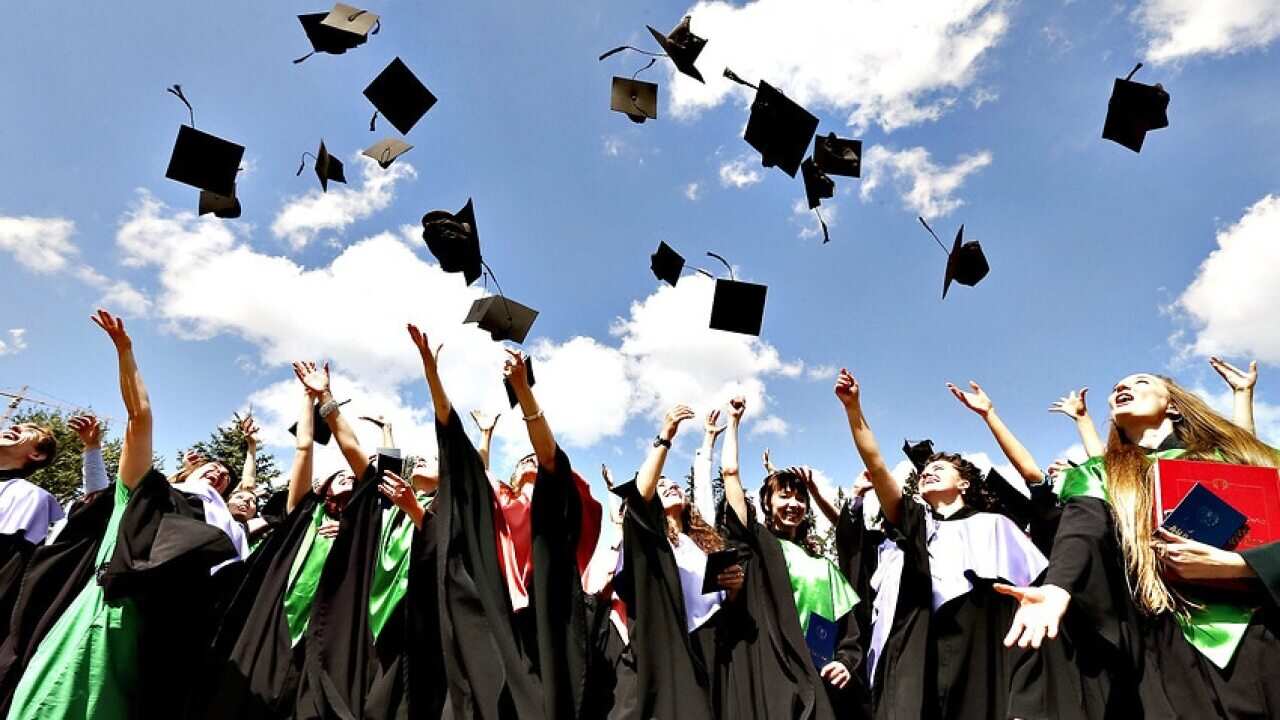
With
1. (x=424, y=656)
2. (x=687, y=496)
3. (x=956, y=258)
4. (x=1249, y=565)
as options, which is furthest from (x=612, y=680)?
(x=956, y=258)

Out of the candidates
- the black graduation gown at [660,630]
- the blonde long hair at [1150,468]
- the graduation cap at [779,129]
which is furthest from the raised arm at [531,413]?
the graduation cap at [779,129]

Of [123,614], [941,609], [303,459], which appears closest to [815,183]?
[941,609]

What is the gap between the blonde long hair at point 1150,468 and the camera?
97.7 inches

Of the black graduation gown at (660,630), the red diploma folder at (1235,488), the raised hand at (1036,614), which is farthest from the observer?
the black graduation gown at (660,630)

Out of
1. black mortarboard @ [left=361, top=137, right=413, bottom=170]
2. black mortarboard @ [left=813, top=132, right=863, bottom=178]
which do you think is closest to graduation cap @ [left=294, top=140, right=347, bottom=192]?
black mortarboard @ [left=361, top=137, right=413, bottom=170]

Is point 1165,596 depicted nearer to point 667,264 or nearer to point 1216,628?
point 1216,628

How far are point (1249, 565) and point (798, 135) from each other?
10.9ft

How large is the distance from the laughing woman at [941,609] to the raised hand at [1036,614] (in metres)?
1.26

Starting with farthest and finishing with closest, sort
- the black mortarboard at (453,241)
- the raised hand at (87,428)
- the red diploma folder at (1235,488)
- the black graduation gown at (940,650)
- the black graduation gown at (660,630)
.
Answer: the black mortarboard at (453,241)
the raised hand at (87,428)
the black graduation gown at (660,630)
the black graduation gown at (940,650)
the red diploma folder at (1235,488)

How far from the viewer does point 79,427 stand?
149 inches

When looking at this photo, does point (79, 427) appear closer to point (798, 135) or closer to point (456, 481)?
point (456, 481)

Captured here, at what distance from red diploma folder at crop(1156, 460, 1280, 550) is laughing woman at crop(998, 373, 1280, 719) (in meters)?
0.06

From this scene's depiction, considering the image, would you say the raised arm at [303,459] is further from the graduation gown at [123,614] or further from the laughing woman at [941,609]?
the laughing woman at [941,609]

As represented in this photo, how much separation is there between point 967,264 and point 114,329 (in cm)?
456
